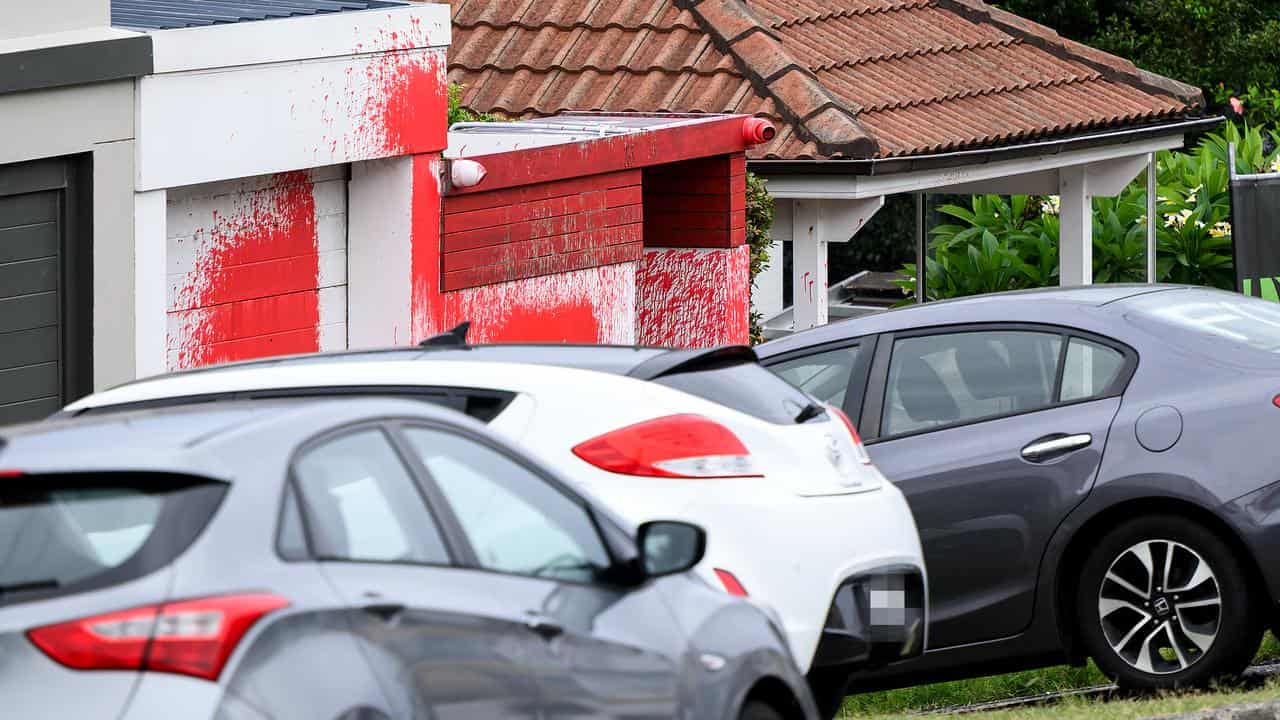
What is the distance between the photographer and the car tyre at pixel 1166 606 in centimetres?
749

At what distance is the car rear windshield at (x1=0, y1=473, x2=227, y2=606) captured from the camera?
11.6 feet

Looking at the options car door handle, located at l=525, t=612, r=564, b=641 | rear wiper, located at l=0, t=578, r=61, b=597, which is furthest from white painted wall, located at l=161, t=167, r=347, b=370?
rear wiper, located at l=0, t=578, r=61, b=597

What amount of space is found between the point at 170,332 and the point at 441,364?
4.17 m

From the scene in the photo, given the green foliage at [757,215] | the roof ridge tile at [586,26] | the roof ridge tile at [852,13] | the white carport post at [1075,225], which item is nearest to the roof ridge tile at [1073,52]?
the roof ridge tile at [852,13]

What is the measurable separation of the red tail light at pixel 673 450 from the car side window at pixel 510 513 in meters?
1.37

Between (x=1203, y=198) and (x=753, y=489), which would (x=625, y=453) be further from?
(x=1203, y=198)

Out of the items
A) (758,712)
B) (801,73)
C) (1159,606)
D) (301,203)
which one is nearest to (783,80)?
(801,73)

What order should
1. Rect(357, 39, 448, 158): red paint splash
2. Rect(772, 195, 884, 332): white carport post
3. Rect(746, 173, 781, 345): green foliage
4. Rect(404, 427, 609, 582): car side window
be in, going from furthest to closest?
Rect(772, 195, 884, 332): white carport post, Rect(746, 173, 781, 345): green foliage, Rect(357, 39, 448, 158): red paint splash, Rect(404, 427, 609, 582): car side window

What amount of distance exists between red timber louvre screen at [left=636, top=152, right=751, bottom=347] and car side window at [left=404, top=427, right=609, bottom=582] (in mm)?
9121

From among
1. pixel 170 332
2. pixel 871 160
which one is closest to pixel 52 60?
pixel 170 332

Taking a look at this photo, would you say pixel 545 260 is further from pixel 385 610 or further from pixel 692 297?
pixel 385 610

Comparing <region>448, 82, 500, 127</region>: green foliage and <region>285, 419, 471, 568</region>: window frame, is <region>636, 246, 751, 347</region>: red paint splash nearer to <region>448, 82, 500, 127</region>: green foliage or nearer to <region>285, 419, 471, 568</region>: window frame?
<region>448, 82, 500, 127</region>: green foliage

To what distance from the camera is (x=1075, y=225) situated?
17828mm

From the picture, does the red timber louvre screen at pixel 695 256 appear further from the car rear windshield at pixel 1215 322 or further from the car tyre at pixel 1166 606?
the car tyre at pixel 1166 606
